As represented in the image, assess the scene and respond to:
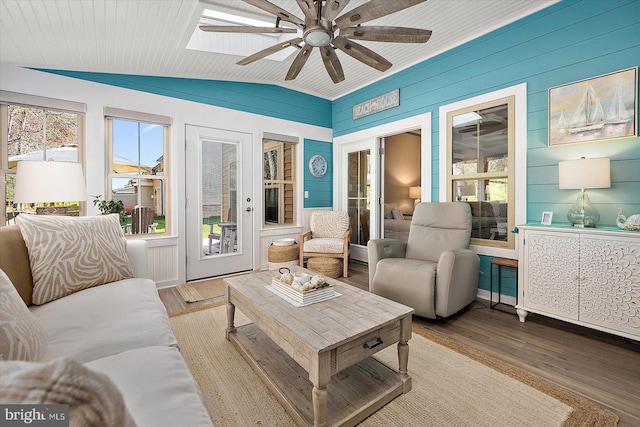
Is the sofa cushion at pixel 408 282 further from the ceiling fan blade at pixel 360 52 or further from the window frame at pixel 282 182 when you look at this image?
the window frame at pixel 282 182

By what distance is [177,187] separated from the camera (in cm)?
369

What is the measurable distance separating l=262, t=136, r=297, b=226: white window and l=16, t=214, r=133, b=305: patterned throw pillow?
8.80 feet

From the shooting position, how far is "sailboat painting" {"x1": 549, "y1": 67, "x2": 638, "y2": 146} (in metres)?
2.29

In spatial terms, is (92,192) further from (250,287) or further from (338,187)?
(338,187)

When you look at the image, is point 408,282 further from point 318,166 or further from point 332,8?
point 318,166

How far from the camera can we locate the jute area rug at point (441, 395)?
145 cm

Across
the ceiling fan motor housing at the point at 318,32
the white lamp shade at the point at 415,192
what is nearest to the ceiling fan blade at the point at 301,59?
the ceiling fan motor housing at the point at 318,32

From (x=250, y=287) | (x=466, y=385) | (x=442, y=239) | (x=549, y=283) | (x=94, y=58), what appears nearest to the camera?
(x=466, y=385)

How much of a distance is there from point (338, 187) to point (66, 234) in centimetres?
396

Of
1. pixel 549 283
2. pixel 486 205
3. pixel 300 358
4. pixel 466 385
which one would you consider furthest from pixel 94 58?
pixel 549 283

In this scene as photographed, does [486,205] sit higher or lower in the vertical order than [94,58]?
lower

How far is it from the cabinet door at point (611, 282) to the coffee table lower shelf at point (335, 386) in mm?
1650

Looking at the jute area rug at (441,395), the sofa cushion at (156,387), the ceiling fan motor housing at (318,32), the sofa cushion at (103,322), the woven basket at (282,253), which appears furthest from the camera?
the woven basket at (282,253)

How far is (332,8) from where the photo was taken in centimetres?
175
